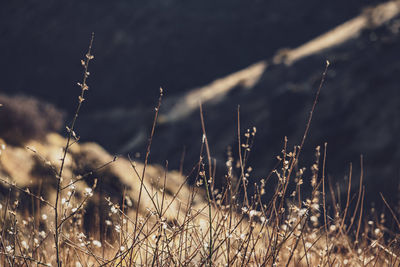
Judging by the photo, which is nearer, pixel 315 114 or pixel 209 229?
pixel 209 229

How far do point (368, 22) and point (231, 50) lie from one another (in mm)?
20365

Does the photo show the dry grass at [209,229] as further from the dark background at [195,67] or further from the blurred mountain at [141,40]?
the blurred mountain at [141,40]

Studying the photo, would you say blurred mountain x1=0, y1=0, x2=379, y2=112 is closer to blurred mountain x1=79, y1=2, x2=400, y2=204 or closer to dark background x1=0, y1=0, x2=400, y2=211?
dark background x1=0, y1=0, x2=400, y2=211

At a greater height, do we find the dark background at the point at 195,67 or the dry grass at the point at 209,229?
the dark background at the point at 195,67

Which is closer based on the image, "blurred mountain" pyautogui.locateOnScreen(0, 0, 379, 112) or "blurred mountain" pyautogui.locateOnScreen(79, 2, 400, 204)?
"blurred mountain" pyautogui.locateOnScreen(79, 2, 400, 204)

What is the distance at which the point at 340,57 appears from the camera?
37125 mm

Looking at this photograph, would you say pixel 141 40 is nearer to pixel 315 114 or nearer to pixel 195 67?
pixel 195 67

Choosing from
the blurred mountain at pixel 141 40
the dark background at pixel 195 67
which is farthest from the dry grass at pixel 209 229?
the blurred mountain at pixel 141 40

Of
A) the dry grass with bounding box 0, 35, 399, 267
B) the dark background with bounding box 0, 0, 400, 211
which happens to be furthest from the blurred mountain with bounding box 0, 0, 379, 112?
the dry grass with bounding box 0, 35, 399, 267

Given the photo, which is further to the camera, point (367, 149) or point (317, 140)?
point (317, 140)

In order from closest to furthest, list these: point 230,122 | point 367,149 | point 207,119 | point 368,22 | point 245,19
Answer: point 367,149
point 230,122
point 207,119
point 368,22
point 245,19

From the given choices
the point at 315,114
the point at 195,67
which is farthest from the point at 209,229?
the point at 195,67

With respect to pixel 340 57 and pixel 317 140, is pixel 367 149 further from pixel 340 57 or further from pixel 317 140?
pixel 340 57

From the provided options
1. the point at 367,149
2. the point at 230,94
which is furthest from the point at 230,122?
the point at 367,149
